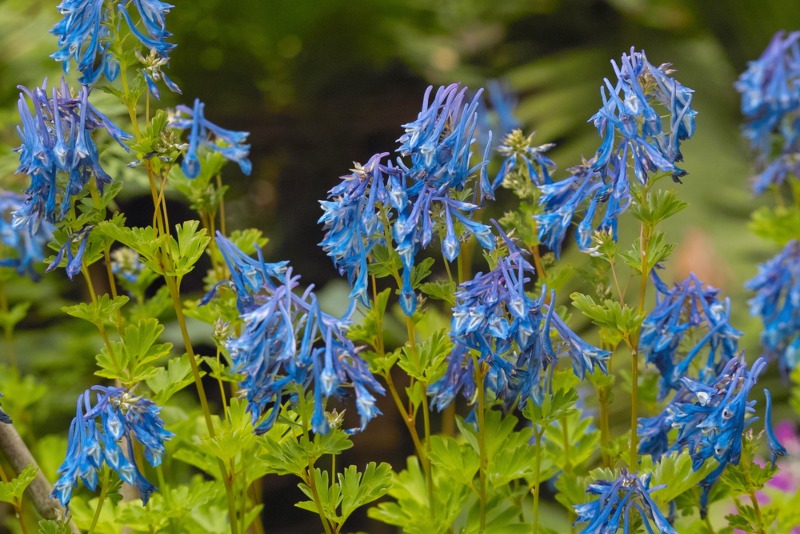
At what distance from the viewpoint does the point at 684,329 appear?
3.06 ft

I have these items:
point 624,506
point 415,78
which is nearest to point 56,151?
point 624,506

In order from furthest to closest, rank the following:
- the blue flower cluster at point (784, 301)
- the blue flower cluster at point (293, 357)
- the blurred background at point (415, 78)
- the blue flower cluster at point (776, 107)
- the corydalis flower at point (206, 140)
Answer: the blurred background at point (415, 78) < the blue flower cluster at point (776, 107) < the blue flower cluster at point (784, 301) < the corydalis flower at point (206, 140) < the blue flower cluster at point (293, 357)

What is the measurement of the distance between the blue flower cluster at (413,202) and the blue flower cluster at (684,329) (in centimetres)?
25

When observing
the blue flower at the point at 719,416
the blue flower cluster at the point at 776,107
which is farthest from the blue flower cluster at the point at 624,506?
the blue flower cluster at the point at 776,107

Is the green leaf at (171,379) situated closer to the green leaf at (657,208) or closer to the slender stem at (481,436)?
the slender stem at (481,436)

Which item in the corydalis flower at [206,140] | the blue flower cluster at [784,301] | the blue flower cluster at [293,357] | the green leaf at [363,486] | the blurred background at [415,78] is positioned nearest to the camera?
the blue flower cluster at [293,357]

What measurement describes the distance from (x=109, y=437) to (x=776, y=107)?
1120 mm

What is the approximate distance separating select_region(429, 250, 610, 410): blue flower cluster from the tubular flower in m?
0.09

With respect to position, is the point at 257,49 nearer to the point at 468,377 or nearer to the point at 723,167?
the point at 723,167

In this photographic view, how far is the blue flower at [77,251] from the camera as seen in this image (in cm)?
83

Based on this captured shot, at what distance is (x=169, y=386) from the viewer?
→ 93cm

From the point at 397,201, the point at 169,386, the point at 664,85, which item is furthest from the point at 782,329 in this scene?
the point at 169,386

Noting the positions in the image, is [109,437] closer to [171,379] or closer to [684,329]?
[171,379]

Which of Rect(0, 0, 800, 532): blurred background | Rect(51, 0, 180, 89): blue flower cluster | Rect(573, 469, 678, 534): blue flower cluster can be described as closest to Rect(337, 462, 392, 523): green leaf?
Rect(573, 469, 678, 534): blue flower cluster
